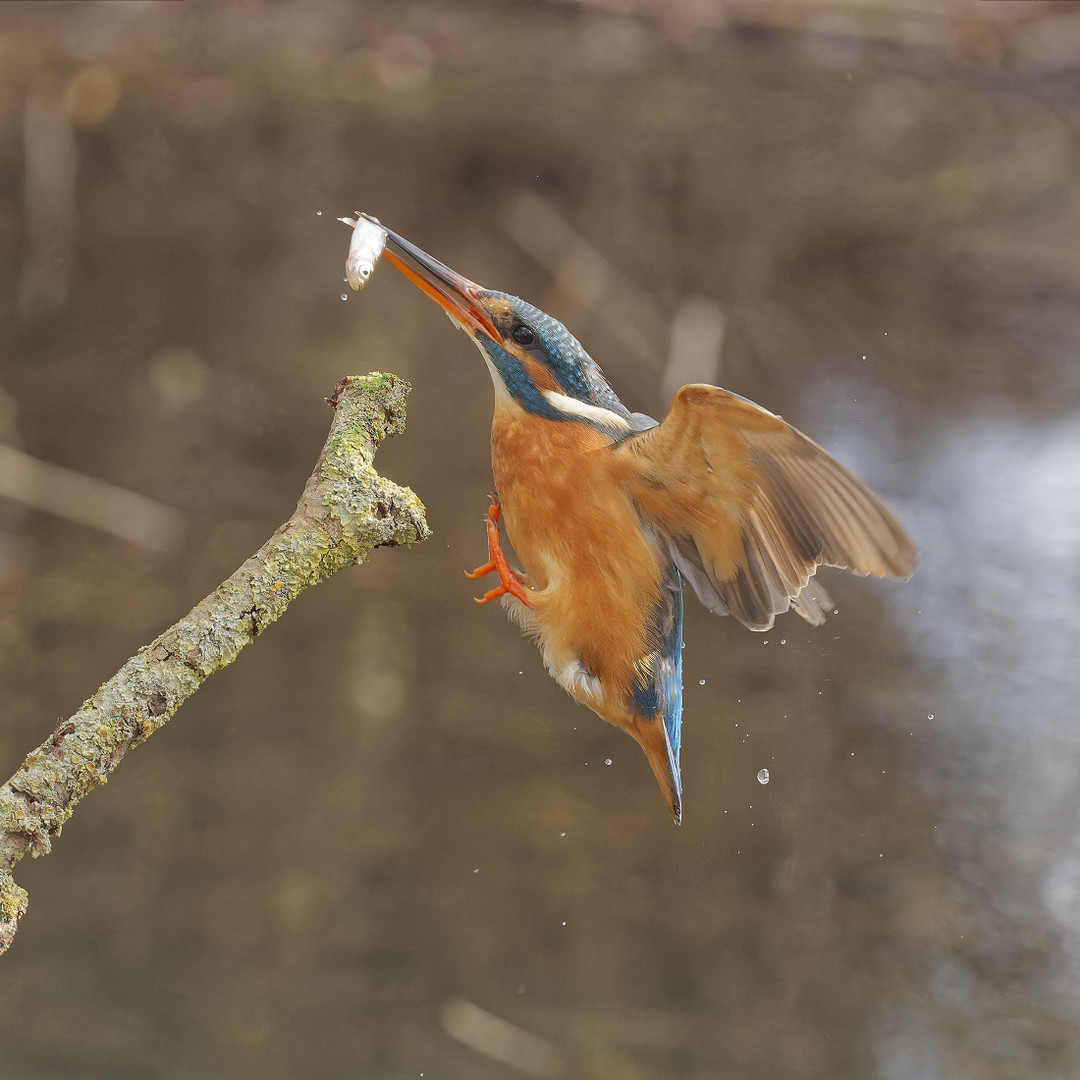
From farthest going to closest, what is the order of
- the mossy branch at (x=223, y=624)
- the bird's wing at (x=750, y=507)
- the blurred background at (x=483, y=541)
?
1. the blurred background at (x=483, y=541)
2. the bird's wing at (x=750, y=507)
3. the mossy branch at (x=223, y=624)

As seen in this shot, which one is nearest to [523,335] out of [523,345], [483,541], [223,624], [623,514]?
[523,345]

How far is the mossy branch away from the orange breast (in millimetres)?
126

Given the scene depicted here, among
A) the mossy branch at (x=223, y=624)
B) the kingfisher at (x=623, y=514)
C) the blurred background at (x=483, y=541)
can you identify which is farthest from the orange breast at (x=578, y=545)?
the blurred background at (x=483, y=541)

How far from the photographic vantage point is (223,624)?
1.98 feet

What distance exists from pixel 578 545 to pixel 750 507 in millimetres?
123

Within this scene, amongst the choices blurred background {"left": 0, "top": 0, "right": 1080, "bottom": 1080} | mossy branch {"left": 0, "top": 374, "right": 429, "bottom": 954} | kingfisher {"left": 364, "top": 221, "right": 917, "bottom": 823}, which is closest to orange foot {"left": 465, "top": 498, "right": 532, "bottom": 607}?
kingfisher {"left": 364, "top": 221, "right": 917, "bottom": 823}

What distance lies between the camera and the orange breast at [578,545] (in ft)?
2.60

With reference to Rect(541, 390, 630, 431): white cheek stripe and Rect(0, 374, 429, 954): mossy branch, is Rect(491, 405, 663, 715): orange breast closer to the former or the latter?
Rect(541, 390, 630, 431): white cheek stripe

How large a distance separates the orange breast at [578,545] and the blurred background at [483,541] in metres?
0.59

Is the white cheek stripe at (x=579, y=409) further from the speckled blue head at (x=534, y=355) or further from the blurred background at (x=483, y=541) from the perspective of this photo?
the blurred background at (x=483, y=541)

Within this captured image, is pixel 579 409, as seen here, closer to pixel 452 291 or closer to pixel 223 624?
pixel 452 291

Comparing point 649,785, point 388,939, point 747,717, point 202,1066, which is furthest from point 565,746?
point 202,1066

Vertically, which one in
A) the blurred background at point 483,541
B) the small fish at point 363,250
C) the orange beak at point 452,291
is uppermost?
the small fish at point 363,250

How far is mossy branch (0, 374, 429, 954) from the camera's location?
0.55 m
